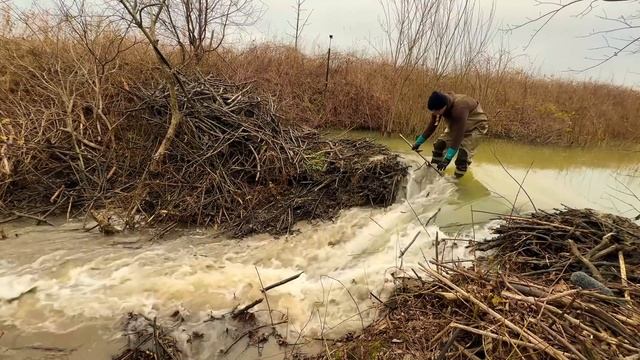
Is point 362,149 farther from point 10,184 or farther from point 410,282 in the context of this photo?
point 10,184

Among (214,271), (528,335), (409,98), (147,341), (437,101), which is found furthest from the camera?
(409,98)

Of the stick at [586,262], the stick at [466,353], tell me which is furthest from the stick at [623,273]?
the stick at [466,353]

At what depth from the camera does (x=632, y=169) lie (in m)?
9.41

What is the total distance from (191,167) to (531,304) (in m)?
4.51

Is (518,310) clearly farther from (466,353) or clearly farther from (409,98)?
(409,98)

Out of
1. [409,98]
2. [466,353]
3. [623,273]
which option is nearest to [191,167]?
[466,353]

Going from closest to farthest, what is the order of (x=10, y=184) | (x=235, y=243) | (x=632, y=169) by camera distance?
(x=235, y=243) → (x=10, y=184) → (x=632, y=169)

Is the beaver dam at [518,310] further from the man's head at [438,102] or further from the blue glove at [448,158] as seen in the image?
the man's head at [438,102]

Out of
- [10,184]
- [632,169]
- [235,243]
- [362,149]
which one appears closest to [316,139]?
[362,149]

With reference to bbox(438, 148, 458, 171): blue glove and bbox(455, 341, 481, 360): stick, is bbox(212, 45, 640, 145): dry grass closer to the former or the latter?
bbox(438, 148, 458, 171): blue glove

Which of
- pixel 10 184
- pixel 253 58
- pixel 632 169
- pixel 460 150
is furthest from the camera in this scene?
pixel 253 58

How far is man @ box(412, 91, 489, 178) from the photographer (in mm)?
6148

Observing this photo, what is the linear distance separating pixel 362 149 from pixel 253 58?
5386 millimetres

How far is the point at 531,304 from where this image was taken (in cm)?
274
